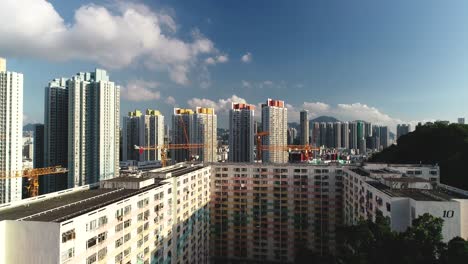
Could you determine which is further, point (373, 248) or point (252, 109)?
point (252, 109)

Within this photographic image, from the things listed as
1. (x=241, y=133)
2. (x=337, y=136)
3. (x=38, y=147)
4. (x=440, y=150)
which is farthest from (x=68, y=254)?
(x=337, y=136)

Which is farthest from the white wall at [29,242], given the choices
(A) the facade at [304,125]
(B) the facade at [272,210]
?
(A) the facade at [304,125]

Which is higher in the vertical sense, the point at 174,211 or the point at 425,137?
the point at 425,137

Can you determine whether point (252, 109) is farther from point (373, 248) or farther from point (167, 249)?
point (373, 248)

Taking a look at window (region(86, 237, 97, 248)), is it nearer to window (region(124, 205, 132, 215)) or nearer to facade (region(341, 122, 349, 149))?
window (region(124, 205, 132, 215))

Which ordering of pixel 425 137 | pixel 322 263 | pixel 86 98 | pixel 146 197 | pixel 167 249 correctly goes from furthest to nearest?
pixel 86 98
pixel 425 137
pixel 167 249
pixel 146 197
pixel 322 263

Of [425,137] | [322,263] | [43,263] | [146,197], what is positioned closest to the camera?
[43,263]

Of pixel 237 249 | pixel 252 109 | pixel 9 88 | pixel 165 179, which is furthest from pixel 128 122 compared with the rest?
pixel 165 179
